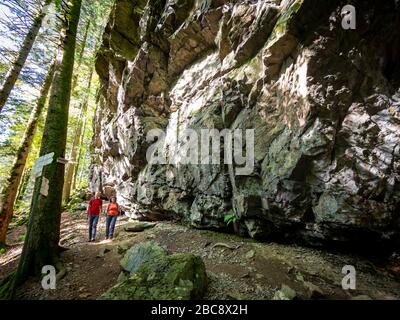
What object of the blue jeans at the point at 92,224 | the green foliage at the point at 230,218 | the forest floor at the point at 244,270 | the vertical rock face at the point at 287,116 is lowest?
the forest floor at the point at 244,270

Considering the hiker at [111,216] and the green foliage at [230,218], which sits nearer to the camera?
the green foliage at [230,218]

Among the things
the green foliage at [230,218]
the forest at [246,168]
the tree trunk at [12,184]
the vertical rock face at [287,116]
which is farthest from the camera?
the tree trunk at [12,184]

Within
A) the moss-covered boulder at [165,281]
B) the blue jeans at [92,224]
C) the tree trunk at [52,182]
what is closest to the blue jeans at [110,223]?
the blue jeans at [92,224]

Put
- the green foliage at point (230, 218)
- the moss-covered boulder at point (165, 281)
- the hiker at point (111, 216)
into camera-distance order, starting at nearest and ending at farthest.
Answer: the moss-covered boulder at point (165, 281), the green foliage at point (230, 218), the hiker at point (111, 216)

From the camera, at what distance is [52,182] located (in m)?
6.44

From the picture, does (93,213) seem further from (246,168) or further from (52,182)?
(246,168)

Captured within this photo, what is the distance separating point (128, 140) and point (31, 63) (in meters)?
5.63

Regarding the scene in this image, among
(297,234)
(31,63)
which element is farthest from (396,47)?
(31,63)

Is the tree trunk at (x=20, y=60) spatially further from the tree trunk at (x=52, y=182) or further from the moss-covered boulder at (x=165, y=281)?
the moss-covered boulder at (x=165, y=281)

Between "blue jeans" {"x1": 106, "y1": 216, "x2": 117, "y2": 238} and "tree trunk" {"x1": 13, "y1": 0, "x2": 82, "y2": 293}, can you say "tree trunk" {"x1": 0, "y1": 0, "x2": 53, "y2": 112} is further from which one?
"blue jeans" {"x1": 106, "y1": 216, "x2": 117, "y2": 238}

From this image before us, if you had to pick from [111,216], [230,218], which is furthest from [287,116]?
[111,216]

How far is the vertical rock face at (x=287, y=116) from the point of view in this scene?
5047 millimetres

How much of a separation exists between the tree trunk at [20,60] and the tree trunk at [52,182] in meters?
1.25
